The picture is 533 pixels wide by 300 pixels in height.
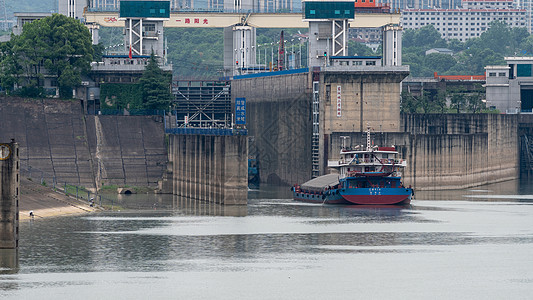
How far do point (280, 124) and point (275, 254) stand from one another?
272ft

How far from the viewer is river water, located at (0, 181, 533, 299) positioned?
7888cm

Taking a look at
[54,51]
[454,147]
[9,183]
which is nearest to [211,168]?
[54,51]

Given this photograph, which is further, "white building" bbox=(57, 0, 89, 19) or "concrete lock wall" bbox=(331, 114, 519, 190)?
"white building" bbox=(57, 0, 89, 19)

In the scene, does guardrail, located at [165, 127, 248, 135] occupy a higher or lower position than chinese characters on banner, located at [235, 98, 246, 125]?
lower

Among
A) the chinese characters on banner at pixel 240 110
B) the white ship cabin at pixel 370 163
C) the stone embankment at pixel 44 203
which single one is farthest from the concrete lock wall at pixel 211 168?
the stone embankment at pixel 44 203

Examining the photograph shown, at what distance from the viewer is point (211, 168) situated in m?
137

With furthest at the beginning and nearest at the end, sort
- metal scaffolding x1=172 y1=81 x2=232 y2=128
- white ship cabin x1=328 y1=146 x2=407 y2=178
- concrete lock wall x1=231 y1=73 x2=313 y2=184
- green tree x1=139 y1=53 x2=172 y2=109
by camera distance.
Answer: metal scaffolding x1=172 y1=81 x2=232 y2=128
concrete lock wall x1=231 y1=73 x2=313 y2=184
green tree x1=139 y1=53 x2=172 y2=109
white ship cabin x1=328 y1=146 x2=407 y2=178

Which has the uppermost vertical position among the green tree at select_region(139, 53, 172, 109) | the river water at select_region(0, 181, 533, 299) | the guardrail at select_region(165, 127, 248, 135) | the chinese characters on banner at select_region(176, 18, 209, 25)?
the chinese characters on banner at select_region(176, 18, 209, 25)

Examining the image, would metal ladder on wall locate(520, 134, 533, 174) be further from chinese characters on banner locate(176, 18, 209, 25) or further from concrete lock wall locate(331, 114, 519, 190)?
chinese characters on banner locate(176, 18, 209, 25)

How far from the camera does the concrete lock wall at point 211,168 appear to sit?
132 meters

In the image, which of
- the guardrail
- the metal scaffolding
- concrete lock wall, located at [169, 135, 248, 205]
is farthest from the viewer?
the metal scaffolding

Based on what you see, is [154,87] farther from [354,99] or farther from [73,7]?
[73,7]

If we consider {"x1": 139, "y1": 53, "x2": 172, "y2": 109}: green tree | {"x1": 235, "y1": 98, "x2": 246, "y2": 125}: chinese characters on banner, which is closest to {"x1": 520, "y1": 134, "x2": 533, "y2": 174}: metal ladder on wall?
{"x1": 235, "y1": 98, "x2": 246, "y2": 125}: chinese characters on banner

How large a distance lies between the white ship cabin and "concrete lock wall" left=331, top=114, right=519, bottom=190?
15.4m
